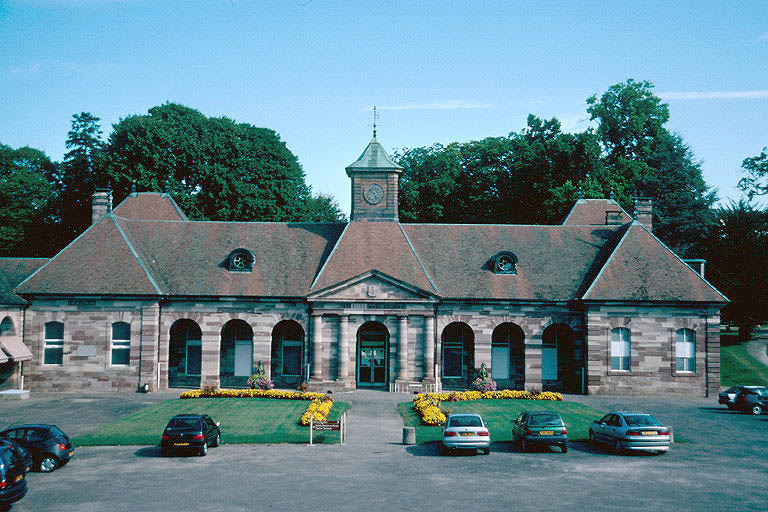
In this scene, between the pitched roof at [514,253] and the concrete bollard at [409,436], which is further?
the pitched roof at [514,253]

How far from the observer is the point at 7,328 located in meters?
44.5

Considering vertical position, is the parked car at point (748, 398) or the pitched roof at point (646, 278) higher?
the pitched roof at point (646, 278)

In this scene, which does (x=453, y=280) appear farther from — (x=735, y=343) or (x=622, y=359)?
(x=735, y=343)

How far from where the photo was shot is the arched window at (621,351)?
1788 inches

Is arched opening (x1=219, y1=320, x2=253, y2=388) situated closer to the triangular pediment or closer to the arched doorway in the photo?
the triangular pediment

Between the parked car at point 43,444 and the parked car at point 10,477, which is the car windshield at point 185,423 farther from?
the parked car at point 10,477

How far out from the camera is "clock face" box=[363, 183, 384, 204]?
51531mm

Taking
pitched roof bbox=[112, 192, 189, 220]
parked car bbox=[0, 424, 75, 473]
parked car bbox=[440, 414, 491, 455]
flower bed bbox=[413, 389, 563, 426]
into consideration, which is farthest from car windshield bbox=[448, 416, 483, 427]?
pitched roof bbox=[112, 192, 189, 220]

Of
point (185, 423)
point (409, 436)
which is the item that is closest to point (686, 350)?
point (409, 436)

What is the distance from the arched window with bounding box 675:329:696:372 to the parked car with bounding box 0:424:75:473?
3608cm

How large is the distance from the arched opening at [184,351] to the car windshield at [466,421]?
2445 centimetres

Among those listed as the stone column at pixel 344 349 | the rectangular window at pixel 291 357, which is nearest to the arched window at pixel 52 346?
the rectangular window at pixel 291 357

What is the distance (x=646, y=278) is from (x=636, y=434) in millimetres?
20895

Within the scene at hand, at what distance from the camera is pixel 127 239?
47969 millimetres
